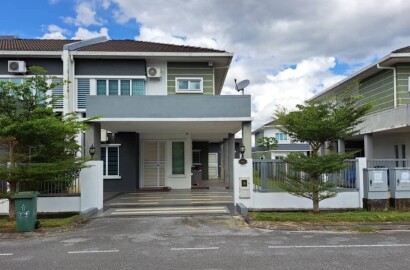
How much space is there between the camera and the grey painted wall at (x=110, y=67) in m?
19.3

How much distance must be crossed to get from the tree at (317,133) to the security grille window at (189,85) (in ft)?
25.4

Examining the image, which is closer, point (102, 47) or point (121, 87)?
point (121, 87)

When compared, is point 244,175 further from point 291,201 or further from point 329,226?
point 329,226

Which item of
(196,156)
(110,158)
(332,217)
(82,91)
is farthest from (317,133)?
(196,156)

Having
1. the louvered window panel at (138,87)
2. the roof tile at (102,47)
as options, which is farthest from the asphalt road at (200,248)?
the roof tile at (102,47)

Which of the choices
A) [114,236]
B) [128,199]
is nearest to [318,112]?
[114,236]

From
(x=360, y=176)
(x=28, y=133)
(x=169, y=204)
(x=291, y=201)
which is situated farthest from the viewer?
(x=169, y=204)

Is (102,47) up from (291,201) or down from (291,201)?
up

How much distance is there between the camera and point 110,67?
19391mm

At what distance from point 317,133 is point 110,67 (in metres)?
11.6

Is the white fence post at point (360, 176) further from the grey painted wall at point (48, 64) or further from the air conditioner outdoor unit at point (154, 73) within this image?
the grey painted wall at point (48, 64)

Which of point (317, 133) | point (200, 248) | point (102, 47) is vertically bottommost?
point (200, 248)

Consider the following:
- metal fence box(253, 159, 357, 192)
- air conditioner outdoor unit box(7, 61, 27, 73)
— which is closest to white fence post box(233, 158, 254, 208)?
metal fence box(253, 159, 357, 192)

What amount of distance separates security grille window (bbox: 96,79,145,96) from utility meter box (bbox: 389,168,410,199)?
11852 mm
